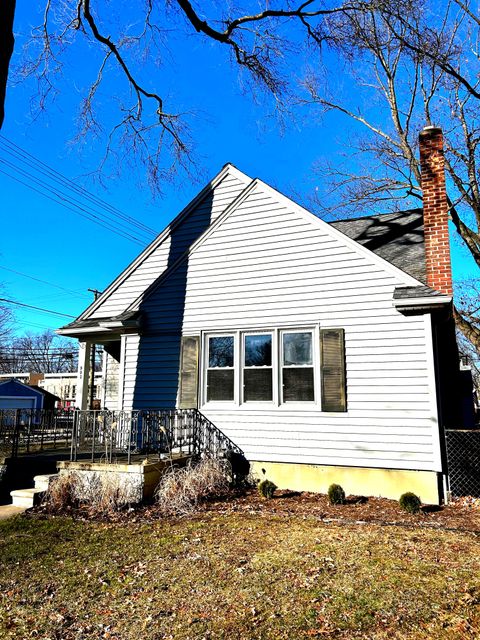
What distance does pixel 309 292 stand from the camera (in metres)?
8.76

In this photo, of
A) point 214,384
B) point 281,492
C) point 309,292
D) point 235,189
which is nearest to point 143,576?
point 281,492

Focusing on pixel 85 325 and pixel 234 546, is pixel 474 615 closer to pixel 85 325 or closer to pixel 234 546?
pixel 234 546

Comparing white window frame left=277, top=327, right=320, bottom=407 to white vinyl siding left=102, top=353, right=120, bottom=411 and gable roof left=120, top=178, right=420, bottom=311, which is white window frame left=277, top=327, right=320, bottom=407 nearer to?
gable roof left=120, top=178, right=420, bottom=311

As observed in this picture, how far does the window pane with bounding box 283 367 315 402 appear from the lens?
8.54 metres

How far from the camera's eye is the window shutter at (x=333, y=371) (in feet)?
26.7

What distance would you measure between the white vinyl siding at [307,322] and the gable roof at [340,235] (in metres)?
Answer: 0.16

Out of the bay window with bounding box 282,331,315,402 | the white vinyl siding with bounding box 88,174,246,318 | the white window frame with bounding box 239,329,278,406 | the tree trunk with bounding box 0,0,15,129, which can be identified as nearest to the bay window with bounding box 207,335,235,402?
the white window frame with bounding box 239,329,278,406

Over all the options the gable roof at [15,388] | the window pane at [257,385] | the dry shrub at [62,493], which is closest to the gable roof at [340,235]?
the window pane at [257,385]

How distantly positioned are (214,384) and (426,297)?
4502 millimetres

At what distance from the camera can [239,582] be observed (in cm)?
428

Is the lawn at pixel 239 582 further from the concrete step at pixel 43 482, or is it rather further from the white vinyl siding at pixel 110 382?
the white vinyl siding at pixel 110 382

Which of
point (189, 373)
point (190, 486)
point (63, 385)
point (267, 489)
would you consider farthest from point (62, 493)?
point (63, 385)

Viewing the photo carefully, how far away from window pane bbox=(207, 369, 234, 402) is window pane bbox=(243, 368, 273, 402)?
35 centimetres

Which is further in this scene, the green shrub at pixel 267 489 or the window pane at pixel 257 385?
the window pane at pixel 257 385
